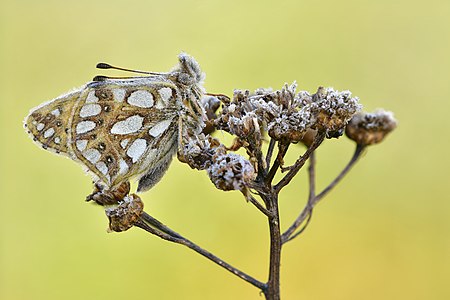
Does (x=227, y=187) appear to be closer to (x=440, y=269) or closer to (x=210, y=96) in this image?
(x=210, y=96)

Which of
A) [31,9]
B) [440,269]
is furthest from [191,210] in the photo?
[31,9]

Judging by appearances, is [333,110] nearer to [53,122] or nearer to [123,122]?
[123,122]

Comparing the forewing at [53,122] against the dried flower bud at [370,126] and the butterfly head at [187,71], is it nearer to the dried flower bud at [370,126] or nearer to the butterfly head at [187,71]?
the butterfly head at [187,71]

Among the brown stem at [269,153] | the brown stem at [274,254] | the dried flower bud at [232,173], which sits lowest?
the brown stem at [274,254]

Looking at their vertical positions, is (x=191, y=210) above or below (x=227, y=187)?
above

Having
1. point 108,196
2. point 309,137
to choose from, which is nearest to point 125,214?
point 108,196

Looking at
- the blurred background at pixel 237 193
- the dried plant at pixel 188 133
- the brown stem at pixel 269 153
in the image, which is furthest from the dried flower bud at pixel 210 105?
the blurred background at pixel 237 193

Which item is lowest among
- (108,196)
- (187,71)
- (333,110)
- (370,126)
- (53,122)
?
(108,196)
